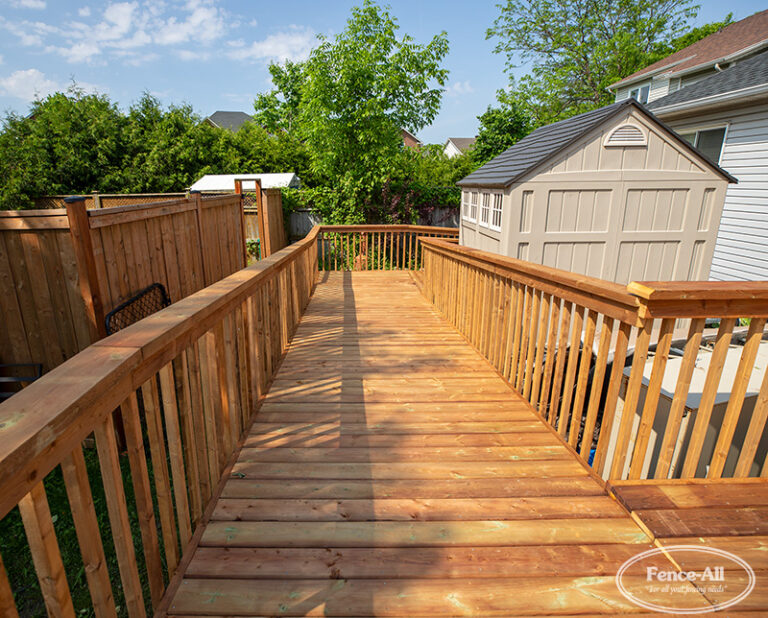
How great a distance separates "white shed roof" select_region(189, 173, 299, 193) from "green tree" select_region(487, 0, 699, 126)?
51.8 feet

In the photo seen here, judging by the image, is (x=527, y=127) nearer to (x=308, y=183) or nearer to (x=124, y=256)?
(x=308, y=183)

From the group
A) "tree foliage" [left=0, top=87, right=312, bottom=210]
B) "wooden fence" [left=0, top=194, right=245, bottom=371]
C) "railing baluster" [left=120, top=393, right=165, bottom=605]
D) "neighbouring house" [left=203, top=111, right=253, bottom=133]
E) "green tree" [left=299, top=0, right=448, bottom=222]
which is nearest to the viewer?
"railing baluster" [left=120, top=393, right=165, bottom=605]

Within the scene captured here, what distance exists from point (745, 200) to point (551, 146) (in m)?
4.73

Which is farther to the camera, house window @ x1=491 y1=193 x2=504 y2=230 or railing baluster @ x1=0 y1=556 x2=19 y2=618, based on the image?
house window @ x1=491 y1=193 x2=504 y2=230

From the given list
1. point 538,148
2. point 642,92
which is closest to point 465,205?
point 538,148

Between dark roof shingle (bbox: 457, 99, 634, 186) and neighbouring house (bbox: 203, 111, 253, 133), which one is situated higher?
neighbouring house (bbox: 203, 111, 253, 133)

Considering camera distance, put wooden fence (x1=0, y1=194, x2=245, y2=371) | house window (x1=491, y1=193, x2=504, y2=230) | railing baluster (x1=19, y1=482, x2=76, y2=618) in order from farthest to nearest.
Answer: house window (x1=491, y1=193, x2=504, y2=230)
wooden fence (x1=0, y1=194, x2=245, y2=371)
railing baluster (x1=19, y1=482, x2=76, y2=618)

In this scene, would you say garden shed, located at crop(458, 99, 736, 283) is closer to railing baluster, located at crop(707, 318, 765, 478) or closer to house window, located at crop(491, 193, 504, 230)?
house window, located at crop(491, 193, 504, 230)

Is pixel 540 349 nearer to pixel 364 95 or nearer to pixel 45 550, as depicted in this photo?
pixel 45 550

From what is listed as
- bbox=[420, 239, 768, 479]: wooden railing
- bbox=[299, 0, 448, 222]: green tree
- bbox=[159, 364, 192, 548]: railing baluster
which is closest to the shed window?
bbox=[299, 0, 448, 222]: green tree

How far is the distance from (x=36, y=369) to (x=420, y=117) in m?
11.6

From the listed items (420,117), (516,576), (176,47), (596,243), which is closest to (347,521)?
(516,576)

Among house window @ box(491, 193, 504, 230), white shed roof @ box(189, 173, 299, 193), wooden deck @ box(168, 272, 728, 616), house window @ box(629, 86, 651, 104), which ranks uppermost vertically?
house window @ box(629, 86, 651, 104)

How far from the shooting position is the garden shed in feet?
22.7
